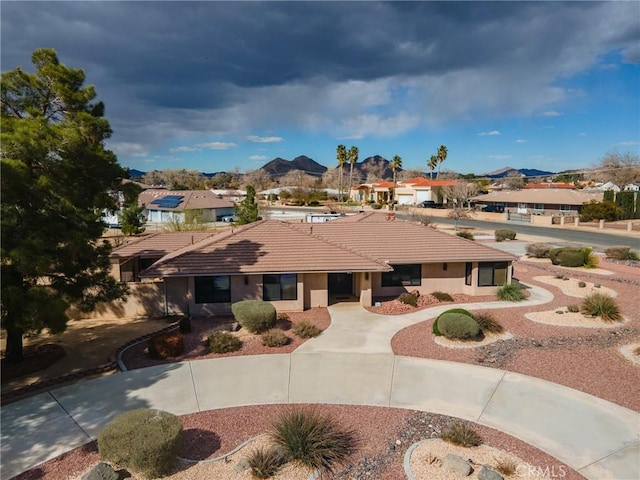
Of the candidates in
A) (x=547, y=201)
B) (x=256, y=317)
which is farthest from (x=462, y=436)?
(x=547, y=201)

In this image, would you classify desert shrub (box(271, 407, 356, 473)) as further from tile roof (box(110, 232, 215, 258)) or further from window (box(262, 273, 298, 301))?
tile roof (box(110, 232, 215, 258))

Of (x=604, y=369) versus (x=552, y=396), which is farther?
(x=604, y=369)

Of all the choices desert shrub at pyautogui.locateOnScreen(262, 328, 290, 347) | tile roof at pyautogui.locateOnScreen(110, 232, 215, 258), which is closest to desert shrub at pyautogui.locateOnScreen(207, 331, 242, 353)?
desert shrub at pyautogui.locateOnScreen(262, 328, 290, 347)

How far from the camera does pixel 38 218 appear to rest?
41.0 feet

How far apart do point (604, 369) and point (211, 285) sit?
16.0 meters

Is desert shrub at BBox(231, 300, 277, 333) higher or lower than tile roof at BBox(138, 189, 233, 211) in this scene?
lower

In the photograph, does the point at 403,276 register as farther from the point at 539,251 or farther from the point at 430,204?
the point at 430,204

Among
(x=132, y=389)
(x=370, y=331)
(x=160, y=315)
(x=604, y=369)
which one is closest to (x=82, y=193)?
(x=132, y=389)

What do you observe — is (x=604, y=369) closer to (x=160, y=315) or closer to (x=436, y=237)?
(x=436, y=237)

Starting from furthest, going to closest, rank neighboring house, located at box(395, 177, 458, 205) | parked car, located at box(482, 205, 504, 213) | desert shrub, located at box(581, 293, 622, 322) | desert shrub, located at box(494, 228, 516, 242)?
neighboring house, located at box(395, 177, 458, 205) < parked car, located at box(482, 205, 504, 213) < desert shrub, located at box(494, 228, 516, 242) < desert shrub, located at box(581, 293, 622, 322)

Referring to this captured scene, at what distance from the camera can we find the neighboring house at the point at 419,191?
9569 cm

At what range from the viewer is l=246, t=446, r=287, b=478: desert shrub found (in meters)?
8.79

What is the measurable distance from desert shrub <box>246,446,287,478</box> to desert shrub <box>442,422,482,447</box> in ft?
12.6

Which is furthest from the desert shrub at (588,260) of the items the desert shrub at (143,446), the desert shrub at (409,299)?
the desert shrub at (143,446)
